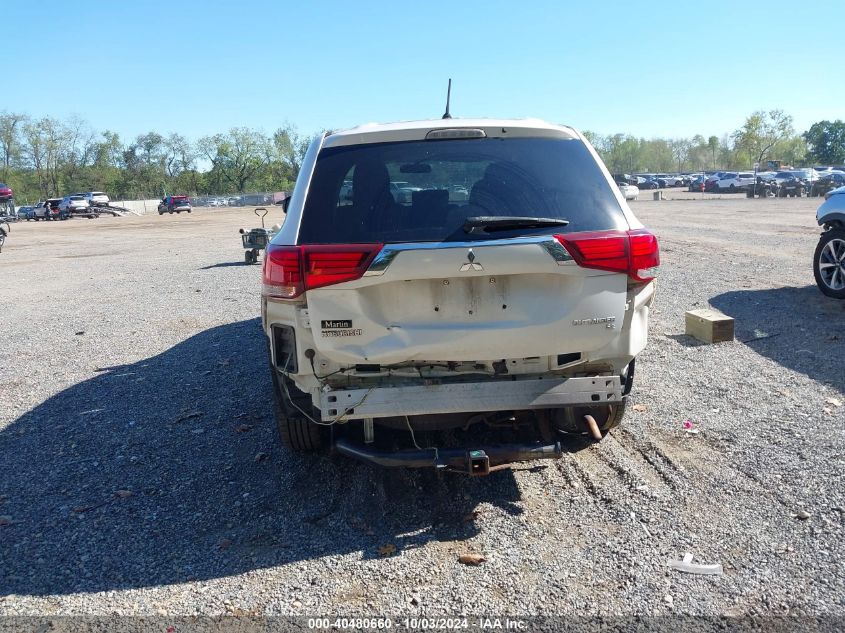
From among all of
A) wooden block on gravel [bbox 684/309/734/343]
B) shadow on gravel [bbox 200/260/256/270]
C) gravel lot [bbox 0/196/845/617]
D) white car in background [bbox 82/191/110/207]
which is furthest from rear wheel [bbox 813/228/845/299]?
white car in background [bbox 82/191/110/207]

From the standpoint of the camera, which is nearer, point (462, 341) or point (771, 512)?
point (462, 341)

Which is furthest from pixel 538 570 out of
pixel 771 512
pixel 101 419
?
pixel 101 419

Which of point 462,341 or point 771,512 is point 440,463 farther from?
point 771,512

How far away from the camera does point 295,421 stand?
4016 mm

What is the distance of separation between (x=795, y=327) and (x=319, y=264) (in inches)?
241

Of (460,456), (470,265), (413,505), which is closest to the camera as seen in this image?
(470,265)

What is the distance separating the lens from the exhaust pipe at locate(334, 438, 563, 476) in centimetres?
341

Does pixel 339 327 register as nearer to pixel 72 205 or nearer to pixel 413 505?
pixel 413 505

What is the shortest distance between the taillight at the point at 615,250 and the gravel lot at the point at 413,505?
4.22 ft

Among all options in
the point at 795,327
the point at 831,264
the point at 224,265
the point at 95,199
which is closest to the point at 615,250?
the point at 795,327

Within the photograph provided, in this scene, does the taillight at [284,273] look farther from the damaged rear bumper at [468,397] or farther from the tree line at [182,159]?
the tree line at [182,159]

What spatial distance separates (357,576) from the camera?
3.17 metres

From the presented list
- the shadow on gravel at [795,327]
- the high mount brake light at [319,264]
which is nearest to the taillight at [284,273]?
the high mount brake light at [319,264]

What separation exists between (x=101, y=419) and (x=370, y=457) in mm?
2924
